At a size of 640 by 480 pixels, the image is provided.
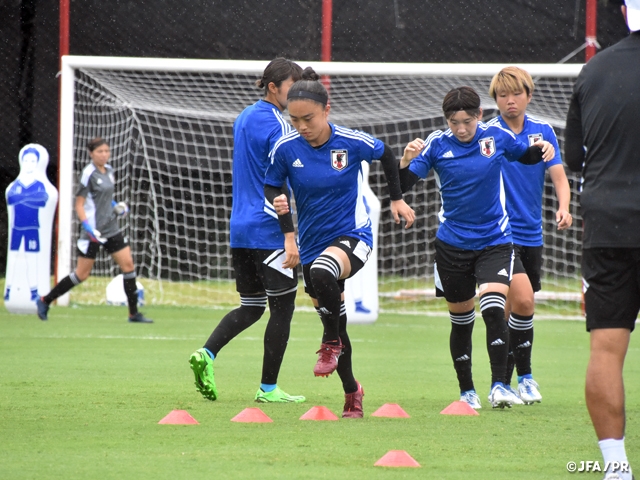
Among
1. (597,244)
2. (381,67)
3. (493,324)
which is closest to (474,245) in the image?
(493,324)

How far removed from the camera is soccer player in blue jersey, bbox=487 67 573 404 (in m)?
6.30

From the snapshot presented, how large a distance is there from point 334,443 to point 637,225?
1.74 m

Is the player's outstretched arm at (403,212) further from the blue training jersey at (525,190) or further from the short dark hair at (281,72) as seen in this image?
the blue training jersey at (525,190)

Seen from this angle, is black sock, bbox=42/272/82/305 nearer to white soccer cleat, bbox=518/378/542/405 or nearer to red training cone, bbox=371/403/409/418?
white soccer cleat, bbox=518/378/542/405

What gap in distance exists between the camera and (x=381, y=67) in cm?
1222

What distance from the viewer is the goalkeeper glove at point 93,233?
11203 mm

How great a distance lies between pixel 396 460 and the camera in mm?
4023

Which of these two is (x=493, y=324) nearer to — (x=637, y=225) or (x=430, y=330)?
(x=637, y=225)

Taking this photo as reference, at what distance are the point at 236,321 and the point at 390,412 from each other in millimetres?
1189

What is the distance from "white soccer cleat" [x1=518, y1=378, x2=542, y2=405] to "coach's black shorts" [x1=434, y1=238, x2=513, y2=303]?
2.31ft

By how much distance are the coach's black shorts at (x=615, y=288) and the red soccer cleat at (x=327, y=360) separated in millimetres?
1714

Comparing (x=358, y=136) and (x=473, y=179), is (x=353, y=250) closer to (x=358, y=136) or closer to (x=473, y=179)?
(x=358, y=136)

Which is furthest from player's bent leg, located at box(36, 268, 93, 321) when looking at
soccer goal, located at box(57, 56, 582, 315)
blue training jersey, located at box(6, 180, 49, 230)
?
soccer goal, located at box(57, 56, 582, 315)

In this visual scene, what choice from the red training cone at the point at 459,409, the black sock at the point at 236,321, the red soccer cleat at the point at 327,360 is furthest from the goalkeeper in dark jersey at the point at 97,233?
the red soccer cleat at the point at 327,360
